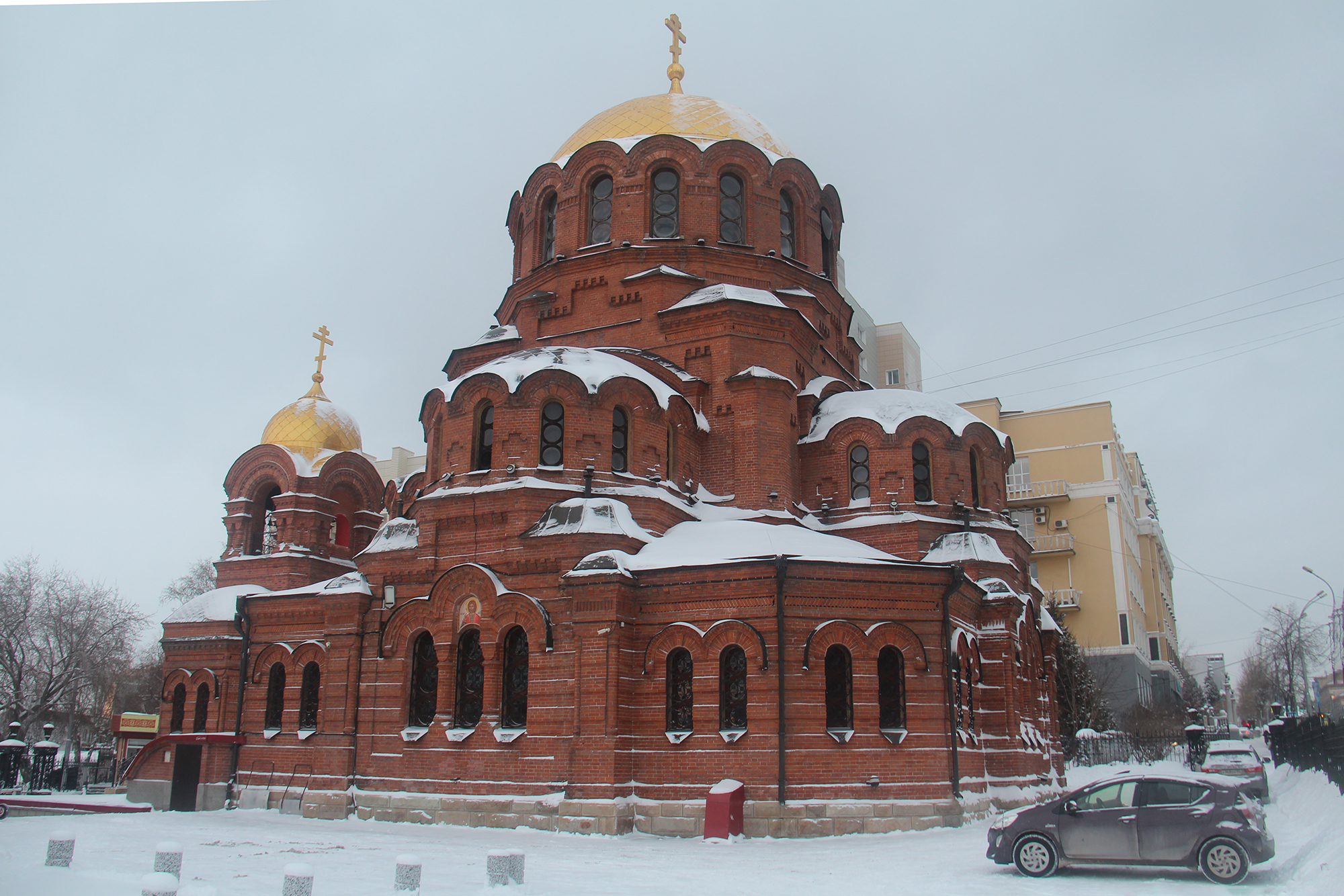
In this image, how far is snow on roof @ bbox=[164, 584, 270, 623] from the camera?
23.4 m

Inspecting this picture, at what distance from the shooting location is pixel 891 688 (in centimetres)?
1627

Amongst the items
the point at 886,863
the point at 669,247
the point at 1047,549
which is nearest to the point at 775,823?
the point at 886,863

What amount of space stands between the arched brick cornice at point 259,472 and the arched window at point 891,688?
15.9 metres

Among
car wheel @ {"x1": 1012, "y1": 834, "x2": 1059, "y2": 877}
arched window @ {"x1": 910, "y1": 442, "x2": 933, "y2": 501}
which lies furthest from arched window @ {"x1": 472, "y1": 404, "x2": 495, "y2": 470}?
car wheel @ {"x1": 1012, "y1": 834, "x2": 1059, "y2": 877}

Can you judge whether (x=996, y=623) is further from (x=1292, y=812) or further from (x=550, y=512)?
(x=550, y=512)

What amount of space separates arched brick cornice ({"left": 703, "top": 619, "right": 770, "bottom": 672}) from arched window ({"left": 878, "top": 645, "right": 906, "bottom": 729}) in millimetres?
1916

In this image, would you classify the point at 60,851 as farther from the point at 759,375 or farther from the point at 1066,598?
the point at 1066,598

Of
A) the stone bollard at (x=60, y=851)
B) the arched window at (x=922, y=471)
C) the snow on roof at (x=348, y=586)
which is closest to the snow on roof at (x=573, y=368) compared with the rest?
the snow on roof at (x=348, y=586)

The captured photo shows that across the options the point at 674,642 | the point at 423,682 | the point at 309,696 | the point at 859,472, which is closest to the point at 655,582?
the point at 674,642

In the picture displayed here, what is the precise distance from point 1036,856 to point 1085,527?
32668mm

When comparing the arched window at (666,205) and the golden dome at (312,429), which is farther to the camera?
the golden dome at (312,429)

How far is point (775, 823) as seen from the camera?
14.8m

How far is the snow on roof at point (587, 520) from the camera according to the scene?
16641 mm

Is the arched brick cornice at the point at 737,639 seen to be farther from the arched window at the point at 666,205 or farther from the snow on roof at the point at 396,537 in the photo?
the arched window at the point at 666,205
